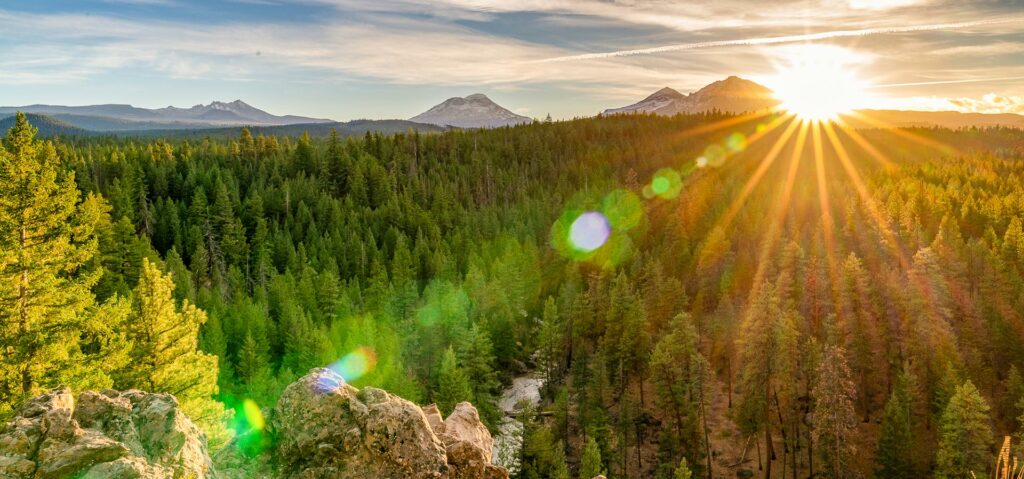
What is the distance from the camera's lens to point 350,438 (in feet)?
38.2

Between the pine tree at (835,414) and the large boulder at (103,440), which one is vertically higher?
the large boulder at (103,440)

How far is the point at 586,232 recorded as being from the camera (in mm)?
128625

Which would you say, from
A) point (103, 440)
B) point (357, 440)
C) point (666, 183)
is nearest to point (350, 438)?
point (357, 440)

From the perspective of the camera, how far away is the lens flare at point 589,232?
116 m

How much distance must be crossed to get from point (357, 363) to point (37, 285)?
1507 inches

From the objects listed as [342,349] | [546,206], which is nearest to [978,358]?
[342,349]

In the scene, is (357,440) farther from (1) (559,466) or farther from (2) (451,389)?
(2) (451,389)

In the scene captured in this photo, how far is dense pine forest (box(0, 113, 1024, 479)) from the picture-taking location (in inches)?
879

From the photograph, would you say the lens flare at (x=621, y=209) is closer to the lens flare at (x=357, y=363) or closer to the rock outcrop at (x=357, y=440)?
the lens flare at (x=357, y=363)

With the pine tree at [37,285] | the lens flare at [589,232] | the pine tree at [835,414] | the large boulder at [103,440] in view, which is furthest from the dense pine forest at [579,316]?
the large boulder at [103,440]

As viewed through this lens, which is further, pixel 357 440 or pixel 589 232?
pixel 589 232

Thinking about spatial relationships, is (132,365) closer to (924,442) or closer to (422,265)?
(924,442)

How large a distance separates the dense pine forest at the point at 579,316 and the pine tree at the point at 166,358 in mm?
87

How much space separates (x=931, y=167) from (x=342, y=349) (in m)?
175
